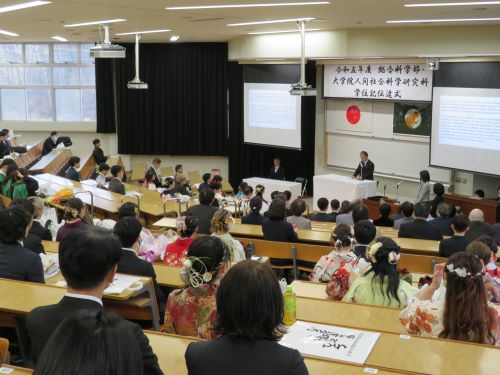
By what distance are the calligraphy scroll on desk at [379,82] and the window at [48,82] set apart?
691 centimetres

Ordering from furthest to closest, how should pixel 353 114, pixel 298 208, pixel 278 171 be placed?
pixel 278 171 → pixel 353 114 → pixel 298 208

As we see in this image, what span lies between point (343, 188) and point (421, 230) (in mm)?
5106

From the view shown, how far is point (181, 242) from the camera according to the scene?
5.11 m

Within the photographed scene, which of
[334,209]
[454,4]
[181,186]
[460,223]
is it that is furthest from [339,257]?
[181,186]

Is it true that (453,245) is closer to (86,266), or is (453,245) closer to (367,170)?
(86,266)

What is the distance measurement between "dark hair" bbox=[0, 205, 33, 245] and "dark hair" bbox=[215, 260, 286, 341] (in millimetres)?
2374

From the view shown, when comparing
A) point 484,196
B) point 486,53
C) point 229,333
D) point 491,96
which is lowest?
point 484,196

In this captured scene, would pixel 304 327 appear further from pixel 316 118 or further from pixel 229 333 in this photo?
pixel 316 118

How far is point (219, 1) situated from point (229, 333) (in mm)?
5742

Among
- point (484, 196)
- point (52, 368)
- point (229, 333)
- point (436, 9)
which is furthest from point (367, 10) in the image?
point (52, 368)

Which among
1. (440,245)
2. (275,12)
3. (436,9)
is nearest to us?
(440,245)

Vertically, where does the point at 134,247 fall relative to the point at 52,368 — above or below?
below

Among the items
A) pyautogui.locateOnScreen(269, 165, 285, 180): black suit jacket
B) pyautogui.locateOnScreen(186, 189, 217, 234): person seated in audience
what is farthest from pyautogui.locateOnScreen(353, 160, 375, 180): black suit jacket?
pyautogui.locateOnScreen(186, 189, 217, 234): person seated in audience

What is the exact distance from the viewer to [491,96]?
399 inches
